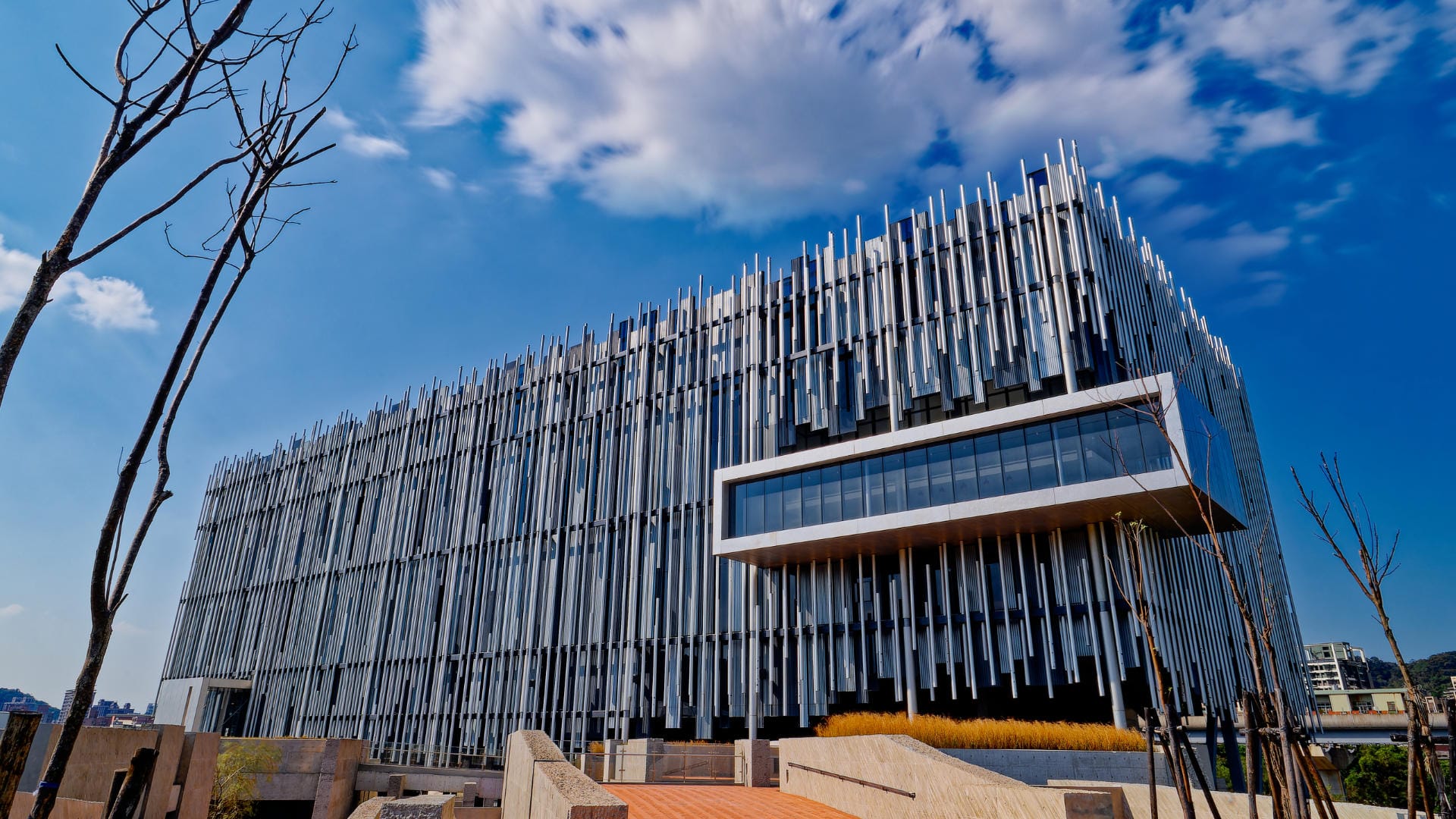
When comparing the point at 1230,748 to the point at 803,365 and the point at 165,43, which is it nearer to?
the point at 803,365

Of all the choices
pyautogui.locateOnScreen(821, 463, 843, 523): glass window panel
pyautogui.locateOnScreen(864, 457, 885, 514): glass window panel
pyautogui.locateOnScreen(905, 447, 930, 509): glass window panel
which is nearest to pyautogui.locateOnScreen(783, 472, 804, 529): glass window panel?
pyautogui.locateOnScreen(821, 463, 843, 523): glass window panel

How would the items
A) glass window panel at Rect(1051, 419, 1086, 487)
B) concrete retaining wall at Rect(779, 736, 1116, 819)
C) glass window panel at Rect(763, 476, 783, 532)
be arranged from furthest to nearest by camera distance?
1. glass window panel at Rect(763, 476, 783, 532)
2. glass window panel at Rect(1051, 419, 1086, 487)
3. concrete retaining wall at Rect(779, 736, 1116, 819)

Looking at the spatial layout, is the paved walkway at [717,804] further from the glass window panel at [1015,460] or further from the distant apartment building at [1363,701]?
the distant apartment building at [1363,701]

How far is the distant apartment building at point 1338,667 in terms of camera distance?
14538cm

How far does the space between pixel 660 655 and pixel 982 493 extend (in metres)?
14.6

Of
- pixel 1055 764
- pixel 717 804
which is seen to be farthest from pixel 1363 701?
pixel 717 804

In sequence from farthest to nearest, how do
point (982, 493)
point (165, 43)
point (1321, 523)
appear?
point (982, 493) < point (1321, 523) < point (165, 43)

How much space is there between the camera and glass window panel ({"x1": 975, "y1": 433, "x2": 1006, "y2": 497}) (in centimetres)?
2522

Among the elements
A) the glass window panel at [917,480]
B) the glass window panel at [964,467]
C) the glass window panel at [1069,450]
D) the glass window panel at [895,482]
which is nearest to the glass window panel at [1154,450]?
the glass window panel at [1069,450]

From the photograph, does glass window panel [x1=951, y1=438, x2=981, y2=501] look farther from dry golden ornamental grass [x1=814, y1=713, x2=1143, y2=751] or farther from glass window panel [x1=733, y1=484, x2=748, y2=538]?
dry golden ornamental grass [x1=814, y1=713, x2=1143, y2=751]

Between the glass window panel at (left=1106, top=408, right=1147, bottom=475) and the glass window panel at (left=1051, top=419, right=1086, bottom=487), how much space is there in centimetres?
92

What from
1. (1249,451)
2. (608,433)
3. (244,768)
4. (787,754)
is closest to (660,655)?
(608,433)

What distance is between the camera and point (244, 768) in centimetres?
2278

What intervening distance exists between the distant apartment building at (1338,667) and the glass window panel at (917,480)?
152m
